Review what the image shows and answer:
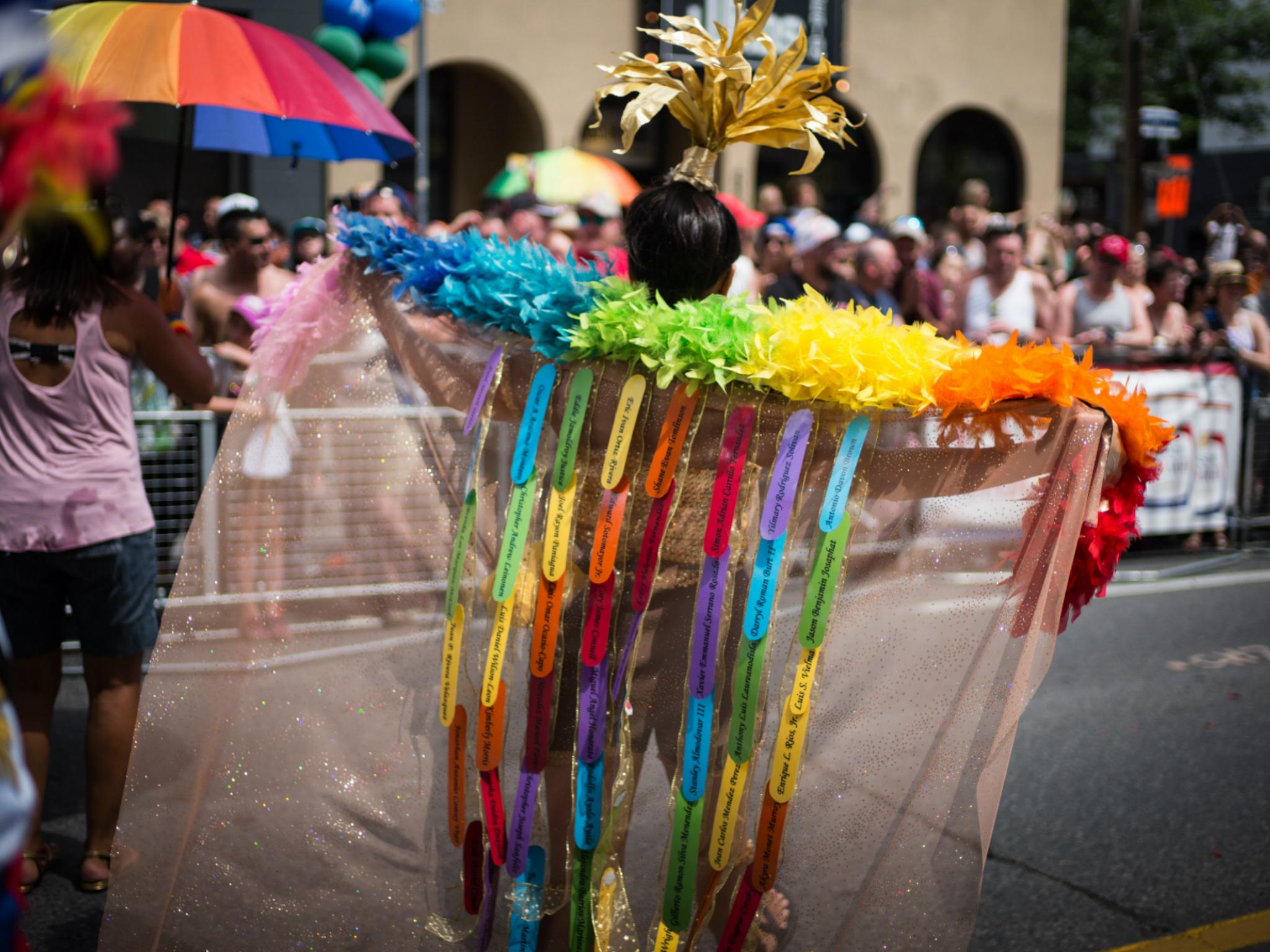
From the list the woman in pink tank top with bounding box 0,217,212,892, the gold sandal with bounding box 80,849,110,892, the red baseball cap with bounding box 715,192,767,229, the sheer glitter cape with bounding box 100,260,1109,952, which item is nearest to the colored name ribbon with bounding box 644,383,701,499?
the sheer glitter cape with bounding box 100,260,1109,952

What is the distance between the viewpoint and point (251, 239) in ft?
19.2

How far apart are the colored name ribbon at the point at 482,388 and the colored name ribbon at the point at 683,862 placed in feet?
3.19

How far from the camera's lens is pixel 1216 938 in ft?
10.6

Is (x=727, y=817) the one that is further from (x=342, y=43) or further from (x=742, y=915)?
(x=342, y=43)

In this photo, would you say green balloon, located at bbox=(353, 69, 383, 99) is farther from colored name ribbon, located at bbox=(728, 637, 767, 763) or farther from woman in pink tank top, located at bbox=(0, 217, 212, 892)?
colored name ribbon, located at bbox=(728, 637, 767, 763)

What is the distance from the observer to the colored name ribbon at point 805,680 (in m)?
2.49

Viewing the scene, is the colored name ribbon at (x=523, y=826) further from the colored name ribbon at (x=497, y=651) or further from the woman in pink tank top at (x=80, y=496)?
the woman in pink tank top at (x=80, y=496)

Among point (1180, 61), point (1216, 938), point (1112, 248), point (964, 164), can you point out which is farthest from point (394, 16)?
point (1180, 61)

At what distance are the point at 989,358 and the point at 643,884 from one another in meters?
1.52

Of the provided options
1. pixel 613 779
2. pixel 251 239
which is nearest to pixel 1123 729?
pixel 613 779

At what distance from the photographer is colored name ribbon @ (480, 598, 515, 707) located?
8.84ft

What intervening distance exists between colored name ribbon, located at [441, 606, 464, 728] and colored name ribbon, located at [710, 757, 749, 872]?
25.5 inches

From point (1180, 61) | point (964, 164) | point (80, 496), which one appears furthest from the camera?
point (1180, 61)

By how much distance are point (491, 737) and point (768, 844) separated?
651 millimetres
